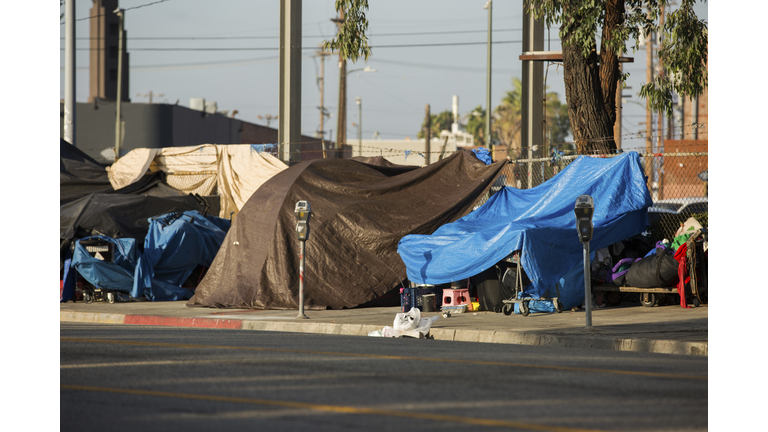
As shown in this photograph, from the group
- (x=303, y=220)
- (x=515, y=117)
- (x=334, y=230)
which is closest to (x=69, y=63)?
(x=334, y=230)

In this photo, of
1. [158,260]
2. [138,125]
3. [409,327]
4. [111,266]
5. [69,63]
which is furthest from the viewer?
[138,125]

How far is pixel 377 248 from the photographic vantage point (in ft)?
48.9

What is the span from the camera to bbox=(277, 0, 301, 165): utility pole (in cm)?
2072

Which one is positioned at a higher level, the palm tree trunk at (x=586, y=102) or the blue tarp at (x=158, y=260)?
the palm tree trunk at (x=586, y=102)

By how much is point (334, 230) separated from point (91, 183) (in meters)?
10.1

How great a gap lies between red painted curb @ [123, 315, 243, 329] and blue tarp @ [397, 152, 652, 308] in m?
3.17

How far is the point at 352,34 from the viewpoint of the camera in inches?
650

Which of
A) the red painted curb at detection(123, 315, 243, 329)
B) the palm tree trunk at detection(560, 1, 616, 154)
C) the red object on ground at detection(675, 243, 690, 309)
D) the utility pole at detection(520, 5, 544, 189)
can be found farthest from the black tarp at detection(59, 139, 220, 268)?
the red object on ground at detection(675, 243, 690, 309)

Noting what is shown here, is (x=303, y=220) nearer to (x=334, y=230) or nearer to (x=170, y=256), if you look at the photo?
(x=334, y=230)

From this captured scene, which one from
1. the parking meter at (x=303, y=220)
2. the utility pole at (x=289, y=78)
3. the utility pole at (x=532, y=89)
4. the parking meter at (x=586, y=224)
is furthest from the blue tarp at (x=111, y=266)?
the parking meter at (x=586, y=224)

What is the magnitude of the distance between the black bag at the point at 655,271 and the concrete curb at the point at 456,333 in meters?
3.32

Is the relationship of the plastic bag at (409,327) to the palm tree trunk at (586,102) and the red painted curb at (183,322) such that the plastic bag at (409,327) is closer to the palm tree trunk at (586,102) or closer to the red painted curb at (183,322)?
the red painted curb at (183,322)

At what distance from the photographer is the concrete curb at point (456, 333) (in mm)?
9359
